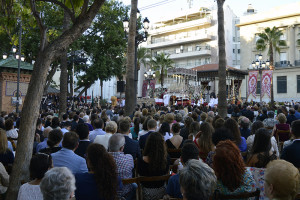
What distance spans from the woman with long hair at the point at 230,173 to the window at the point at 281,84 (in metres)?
45.2

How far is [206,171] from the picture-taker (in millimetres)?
2945

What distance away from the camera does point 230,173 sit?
338 centimetres

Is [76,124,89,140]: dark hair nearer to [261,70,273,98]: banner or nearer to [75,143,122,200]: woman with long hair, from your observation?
[75,143,122,200]: woman with long hair

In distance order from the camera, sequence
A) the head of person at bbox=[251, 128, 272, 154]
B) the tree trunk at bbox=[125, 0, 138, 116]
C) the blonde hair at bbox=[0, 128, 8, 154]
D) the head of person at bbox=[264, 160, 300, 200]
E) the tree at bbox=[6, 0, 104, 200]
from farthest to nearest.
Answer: the tree trunk at bbox=[125, 0, 138, 116] → the blonde hair at bbox=[0, 128, 8, 154] → the head of person at bbox=[251, 128, 272, 154] → the tree at bbox=[6, 0, 104, 200] → the head of person at bbox=[264, 160, 300, 200]

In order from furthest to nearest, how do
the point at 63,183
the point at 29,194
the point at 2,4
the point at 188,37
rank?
the point at 188,37 → the point at 2,4 → the point at 29,194 → the point at 63,183

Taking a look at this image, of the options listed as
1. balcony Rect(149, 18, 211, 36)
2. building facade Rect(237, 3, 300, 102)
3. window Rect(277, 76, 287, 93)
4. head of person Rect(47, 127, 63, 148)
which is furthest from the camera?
balcony Rect(149, 18, 211, 36)

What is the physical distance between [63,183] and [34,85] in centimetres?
184

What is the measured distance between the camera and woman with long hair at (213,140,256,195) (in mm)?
3379

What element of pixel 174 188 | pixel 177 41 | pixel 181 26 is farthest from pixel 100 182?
pixel 181 26

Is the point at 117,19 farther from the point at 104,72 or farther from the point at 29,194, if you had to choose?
the point at 29,194

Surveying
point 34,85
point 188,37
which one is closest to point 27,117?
point 34,85

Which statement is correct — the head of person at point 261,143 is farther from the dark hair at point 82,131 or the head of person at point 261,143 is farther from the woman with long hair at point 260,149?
the dark hair at point 82,131

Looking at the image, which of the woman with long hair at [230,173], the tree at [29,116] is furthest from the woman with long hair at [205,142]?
the tree at [29,116]

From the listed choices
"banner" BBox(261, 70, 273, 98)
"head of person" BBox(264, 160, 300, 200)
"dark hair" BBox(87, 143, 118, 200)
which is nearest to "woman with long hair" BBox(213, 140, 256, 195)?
"head of person" BBox(264, 160, 300, 200)
